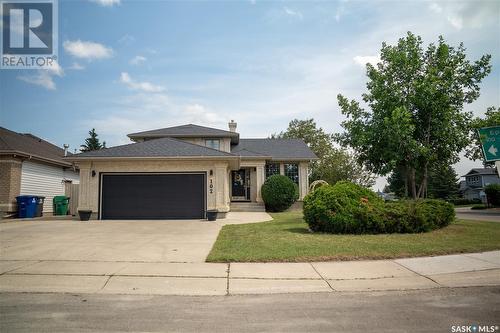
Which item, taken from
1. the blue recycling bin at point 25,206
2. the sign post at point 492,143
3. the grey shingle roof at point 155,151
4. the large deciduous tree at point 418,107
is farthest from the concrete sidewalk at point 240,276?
the blue recycling bin at point 25,206

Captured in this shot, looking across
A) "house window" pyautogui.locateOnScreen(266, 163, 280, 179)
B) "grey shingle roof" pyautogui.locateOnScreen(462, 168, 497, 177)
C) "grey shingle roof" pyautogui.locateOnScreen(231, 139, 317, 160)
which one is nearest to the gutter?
"grey shingle roof" pyautogui.locateOnScreen(231, 139, 317, 160)

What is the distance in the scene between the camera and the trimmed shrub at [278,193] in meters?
21.0

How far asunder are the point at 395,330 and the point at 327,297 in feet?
4.32

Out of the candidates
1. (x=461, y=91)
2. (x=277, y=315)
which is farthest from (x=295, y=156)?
(x=277, y=315)

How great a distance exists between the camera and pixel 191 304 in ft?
15.1

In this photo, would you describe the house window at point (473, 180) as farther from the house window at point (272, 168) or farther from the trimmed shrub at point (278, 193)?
the trimmed shrub at point (278, 193)

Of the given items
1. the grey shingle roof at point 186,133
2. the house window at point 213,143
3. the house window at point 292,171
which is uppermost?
the grey shingle roof at point 186,133

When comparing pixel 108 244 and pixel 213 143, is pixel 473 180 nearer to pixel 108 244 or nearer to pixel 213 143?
pixel 213 143

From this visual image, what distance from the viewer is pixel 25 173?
59.7 ft

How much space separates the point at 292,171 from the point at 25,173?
17.4 meters

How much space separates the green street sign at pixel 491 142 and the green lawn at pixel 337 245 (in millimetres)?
2948

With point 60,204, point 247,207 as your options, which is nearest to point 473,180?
point 247,207

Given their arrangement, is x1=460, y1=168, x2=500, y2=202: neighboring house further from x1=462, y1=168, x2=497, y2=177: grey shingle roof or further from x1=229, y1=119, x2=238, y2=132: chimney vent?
x1=229, y1=119, x2=238, y2=132: chimney vent

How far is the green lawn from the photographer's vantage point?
7.22 m
